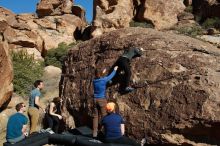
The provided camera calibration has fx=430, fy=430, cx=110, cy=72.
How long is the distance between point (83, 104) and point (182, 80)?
3152mm

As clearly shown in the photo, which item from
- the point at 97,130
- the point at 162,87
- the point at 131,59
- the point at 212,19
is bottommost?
the point at 97,130

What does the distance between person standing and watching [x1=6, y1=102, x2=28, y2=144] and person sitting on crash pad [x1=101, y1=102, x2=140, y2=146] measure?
1789 mm

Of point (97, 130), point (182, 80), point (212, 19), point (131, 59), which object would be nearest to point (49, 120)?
point (97, 130)

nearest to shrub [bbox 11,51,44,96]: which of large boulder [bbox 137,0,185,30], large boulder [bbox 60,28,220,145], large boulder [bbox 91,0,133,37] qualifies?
large boulder [bbox 91,0,133,37]

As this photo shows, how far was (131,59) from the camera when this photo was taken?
35.9 ft

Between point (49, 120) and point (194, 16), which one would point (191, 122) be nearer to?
point (49, 120)

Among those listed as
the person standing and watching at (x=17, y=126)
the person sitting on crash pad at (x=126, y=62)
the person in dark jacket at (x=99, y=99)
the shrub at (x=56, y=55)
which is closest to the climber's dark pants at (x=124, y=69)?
the person sitting on crash pad at (x=126, y=62)

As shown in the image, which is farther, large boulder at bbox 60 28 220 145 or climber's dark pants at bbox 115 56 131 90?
climber's dark pants at bbox 115 56 131 90

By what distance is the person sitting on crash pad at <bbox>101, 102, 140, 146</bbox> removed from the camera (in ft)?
28.4

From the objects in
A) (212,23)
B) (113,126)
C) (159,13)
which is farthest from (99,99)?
(159,13)

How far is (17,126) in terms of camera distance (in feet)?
30.2

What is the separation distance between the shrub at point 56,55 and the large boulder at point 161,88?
811 inches

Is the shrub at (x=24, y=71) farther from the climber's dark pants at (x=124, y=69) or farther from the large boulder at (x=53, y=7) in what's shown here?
the climber's dark pants at (x=124, y=69)

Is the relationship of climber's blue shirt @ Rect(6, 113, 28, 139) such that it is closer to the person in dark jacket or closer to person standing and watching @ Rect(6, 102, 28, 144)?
person standing and watching @ Rect(6, 102, 28, 144)
